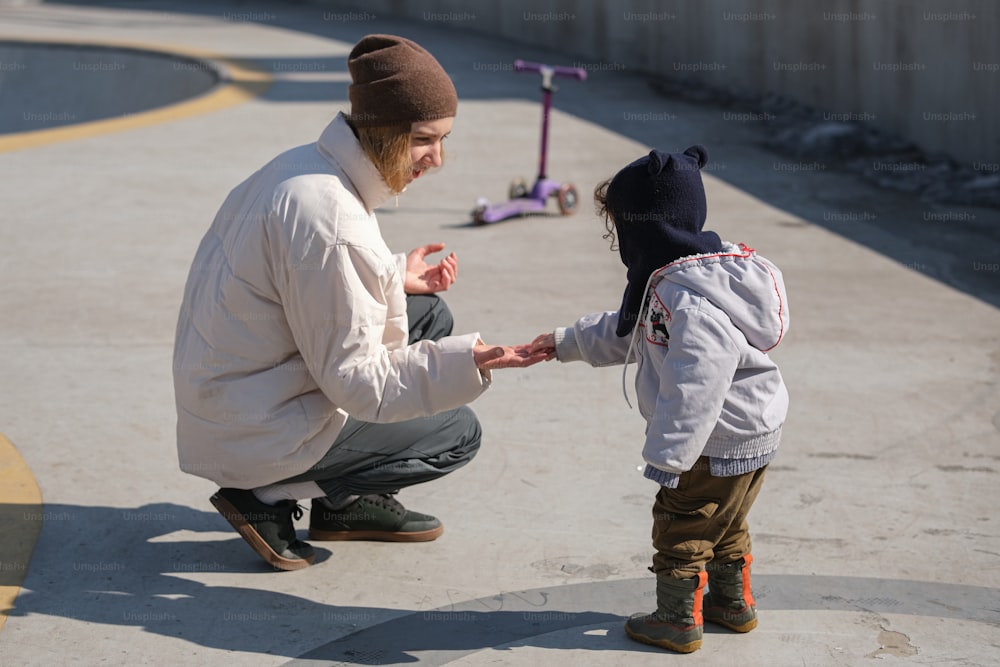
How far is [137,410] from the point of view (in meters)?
4.50

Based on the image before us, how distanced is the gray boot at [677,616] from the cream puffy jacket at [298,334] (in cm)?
66

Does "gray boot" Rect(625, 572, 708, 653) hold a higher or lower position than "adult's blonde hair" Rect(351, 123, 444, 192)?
lower

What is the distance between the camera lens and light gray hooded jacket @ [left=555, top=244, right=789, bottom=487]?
2754 mm

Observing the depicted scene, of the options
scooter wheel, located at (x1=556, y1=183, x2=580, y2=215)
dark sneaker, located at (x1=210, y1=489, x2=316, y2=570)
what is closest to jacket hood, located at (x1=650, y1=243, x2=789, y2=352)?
dark sneaker, located at (x1=210, y1=489, x2=316, y2=570)

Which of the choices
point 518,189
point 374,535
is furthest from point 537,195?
point 374,535

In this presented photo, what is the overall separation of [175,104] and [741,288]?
9.35 meters

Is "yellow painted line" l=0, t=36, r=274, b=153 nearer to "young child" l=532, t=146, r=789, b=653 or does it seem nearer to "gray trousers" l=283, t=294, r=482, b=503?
"gray trousers" l=283, t=294, r=482, b=503

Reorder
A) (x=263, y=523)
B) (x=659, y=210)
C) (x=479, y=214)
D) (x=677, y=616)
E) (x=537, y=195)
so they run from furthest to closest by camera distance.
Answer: (x=537, y=195) → (x=479, y=214) → (x=263, y=523) → (x=677, y=616) → (x=659, y=210)

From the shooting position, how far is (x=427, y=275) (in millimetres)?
3865

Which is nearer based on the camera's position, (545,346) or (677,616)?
(677,616)

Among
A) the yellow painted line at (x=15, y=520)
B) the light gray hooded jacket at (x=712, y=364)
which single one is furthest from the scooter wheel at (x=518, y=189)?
the light gray hooded jacket at (x=712, y=364)

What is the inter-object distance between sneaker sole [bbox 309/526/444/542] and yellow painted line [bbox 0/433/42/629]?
79 cm

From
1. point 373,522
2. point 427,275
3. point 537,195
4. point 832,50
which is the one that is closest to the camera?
point 373,522

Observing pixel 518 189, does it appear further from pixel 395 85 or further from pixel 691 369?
pixel 691 369
